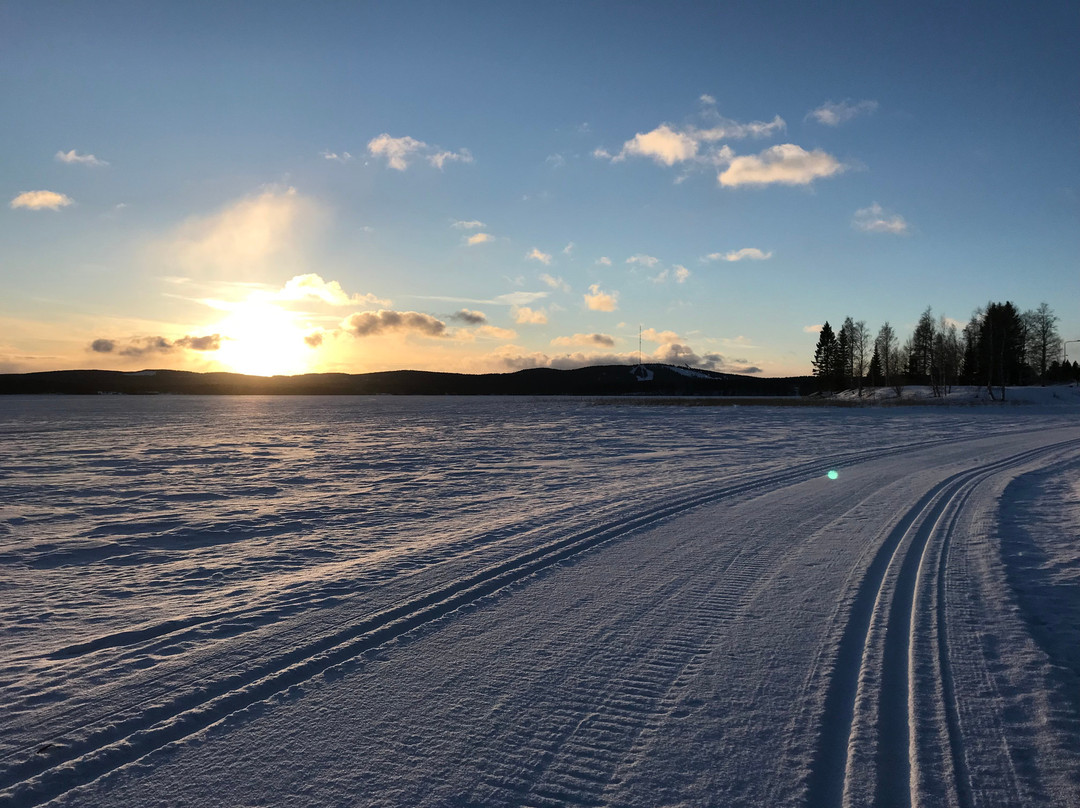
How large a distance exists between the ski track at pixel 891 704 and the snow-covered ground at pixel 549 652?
20 mm

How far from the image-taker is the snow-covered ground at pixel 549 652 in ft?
10.9

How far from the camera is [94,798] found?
123 inches

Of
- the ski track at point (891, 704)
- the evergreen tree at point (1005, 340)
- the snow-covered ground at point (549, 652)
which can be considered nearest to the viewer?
the ski track at point (891, 704)

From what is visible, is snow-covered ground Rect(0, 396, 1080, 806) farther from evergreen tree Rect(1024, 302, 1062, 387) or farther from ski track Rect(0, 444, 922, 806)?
evergreen tree Rect(1024, 302, 1062, 387)

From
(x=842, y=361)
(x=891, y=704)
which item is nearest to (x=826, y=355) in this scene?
(x=842, y=361)

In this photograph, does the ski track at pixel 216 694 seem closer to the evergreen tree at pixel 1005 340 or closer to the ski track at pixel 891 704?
the ski track at pixel 891 704

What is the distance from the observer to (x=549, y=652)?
479cm

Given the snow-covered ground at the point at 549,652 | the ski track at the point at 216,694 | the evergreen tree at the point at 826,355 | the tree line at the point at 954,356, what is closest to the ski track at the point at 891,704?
the snow-covered ground at the point at 549,652

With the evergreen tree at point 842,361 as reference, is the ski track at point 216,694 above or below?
below

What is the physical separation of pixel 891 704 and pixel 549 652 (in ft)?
7.53

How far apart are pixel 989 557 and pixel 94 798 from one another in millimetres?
8690

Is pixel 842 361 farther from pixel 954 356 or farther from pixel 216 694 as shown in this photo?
pixel 216 694

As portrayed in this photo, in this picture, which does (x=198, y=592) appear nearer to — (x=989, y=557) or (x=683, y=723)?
(x=683, y=723)

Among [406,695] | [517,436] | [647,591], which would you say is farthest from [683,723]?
[517,436]
